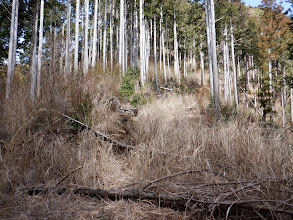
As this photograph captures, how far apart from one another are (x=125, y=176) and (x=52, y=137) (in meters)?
1.39

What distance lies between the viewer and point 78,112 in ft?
12.4

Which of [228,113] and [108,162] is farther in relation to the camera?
[228,113]

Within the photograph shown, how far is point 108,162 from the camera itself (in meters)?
2.92

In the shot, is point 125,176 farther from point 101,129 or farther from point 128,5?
point 128,5

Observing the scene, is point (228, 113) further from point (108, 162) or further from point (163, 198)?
point (163, 198)

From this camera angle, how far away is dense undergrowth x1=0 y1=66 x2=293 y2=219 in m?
1.84

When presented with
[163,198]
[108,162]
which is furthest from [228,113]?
[163,198]

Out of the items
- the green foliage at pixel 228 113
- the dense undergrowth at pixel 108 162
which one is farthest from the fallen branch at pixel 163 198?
the green foliage at pixel 228 113

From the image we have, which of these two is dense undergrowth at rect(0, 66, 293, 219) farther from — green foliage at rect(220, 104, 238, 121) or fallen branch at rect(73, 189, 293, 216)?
green foliage at rect(220, 104, 238, 121)

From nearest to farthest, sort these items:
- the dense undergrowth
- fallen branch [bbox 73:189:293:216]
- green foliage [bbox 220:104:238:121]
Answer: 1. fallen branch [bbox 73:189:293:216]
2. the dense undergrowth
3. green foliage [bbox 220:104:238:121]

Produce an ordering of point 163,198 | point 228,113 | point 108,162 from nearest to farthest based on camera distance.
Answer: point 163,198
point 108,162
point 228,113

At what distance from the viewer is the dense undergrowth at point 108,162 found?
6.05 ft

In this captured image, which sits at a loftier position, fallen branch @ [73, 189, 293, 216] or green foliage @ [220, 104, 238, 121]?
green foliage @ [220, 104, 238, 121]

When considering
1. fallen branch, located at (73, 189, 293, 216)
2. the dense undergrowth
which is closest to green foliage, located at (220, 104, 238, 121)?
the dense undergrowth
